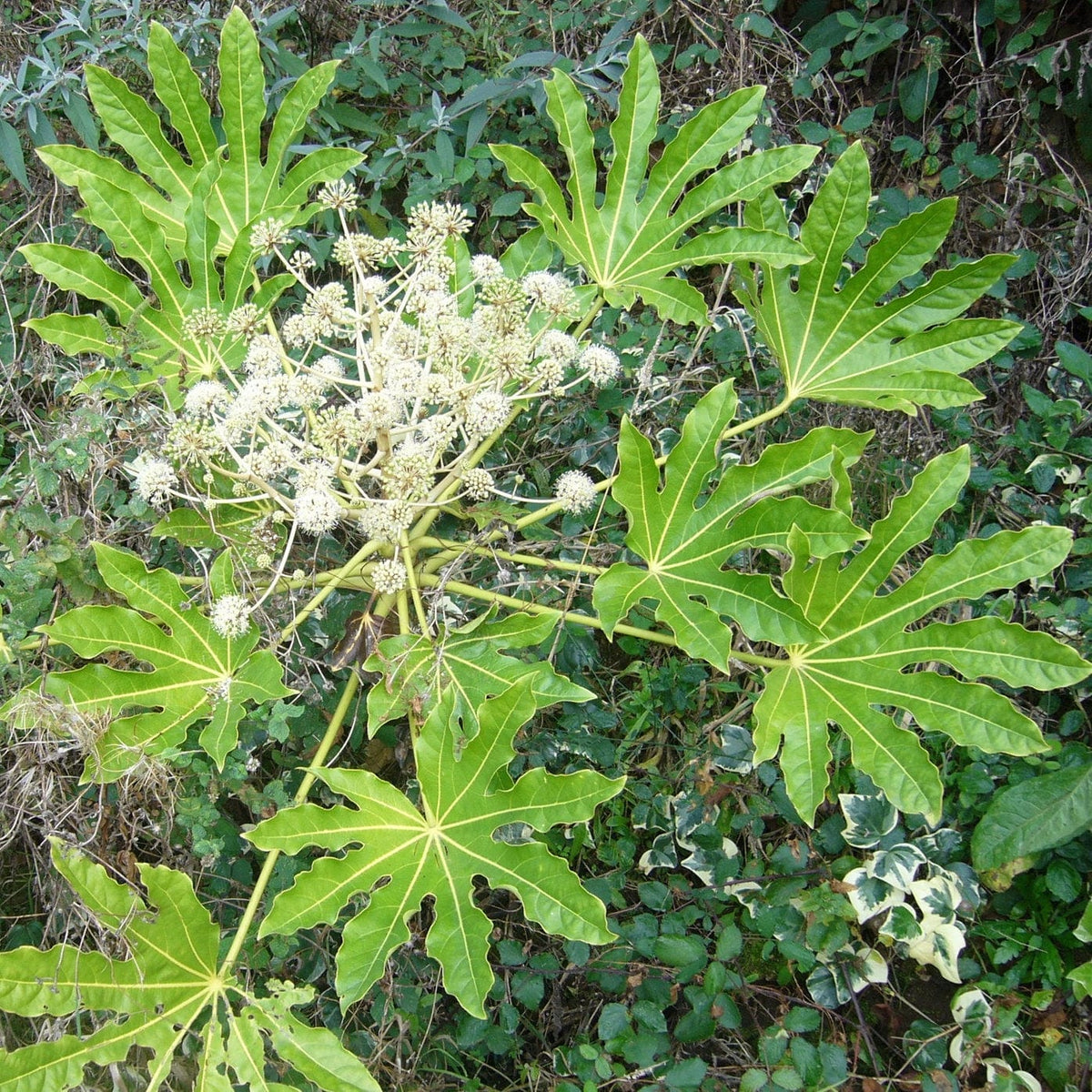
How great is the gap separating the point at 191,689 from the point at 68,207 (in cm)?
173

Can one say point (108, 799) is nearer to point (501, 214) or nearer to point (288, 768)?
point (288, 768)

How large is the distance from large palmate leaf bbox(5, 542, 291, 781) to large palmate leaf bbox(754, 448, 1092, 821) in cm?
100

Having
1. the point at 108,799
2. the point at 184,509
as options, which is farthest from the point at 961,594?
the point at 108,799

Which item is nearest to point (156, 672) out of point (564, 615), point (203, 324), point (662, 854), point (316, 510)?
point (316, 510)

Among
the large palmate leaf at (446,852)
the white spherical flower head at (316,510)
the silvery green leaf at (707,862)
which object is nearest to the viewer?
the large palmate leaf at (446,852)

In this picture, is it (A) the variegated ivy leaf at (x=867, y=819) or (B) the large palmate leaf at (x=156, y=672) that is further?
(A) the variegated ivy leaf at (x=867, y=819)

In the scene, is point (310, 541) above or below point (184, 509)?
below

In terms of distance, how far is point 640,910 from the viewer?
2.41 m

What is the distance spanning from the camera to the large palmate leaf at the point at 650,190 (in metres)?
2.03

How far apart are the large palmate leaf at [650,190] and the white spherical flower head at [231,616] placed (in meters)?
1.02

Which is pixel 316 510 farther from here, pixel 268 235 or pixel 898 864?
pixel 898 864

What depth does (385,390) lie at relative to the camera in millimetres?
1848

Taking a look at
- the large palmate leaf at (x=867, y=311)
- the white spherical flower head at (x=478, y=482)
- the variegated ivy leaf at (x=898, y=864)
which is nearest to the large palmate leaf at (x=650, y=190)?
the large palmate leaf at (x=867, y=311)

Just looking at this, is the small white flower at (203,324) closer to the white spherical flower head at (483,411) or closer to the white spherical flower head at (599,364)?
the white spherical flower head at (483,411)
